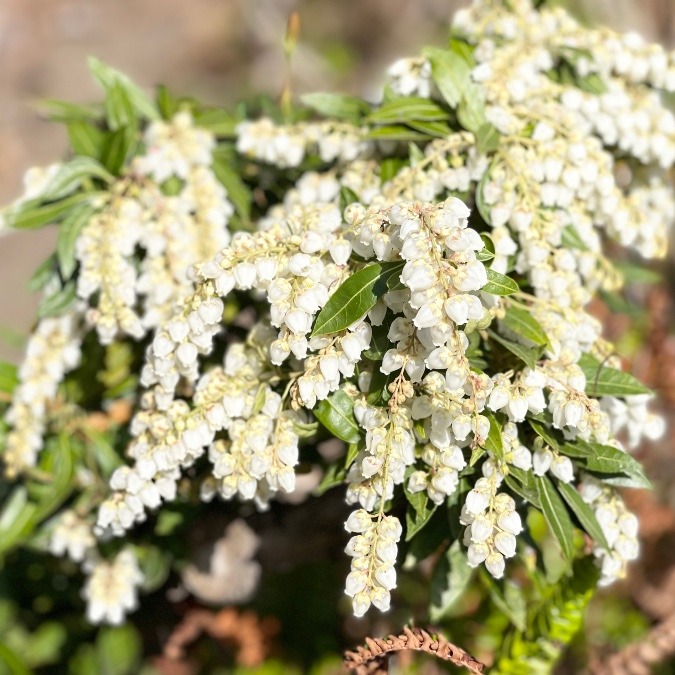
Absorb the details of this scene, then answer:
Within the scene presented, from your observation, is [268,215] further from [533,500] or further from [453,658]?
[453,658]

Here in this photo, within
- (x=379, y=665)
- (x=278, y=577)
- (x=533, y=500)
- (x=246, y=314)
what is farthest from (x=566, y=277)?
(x=278, y=577)

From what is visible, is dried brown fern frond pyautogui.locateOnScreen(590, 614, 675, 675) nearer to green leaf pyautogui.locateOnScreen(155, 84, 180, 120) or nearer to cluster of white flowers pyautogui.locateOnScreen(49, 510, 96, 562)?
cluster of white flowers pyautogui.locateOnScreen(49, 510, 96, 562)

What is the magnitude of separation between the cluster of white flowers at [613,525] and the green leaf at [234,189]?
0.94 meters

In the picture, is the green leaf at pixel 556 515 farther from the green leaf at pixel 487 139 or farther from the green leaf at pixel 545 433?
the green leaf at pixel 487 139

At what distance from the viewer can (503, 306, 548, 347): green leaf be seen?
4.35 feet

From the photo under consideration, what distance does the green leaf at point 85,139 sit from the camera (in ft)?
6.23

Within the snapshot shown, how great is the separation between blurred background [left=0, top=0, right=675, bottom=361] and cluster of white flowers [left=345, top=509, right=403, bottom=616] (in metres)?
3.84

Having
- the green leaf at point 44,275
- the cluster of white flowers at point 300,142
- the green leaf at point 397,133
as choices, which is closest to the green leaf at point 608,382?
the green leaf at point 397,133

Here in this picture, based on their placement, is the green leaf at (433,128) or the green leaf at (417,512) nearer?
the green leaf at (417,512)

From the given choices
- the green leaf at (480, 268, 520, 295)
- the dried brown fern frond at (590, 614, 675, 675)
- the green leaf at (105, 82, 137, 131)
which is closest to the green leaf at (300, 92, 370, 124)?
the green leaf at (105, 82, 137, 131)

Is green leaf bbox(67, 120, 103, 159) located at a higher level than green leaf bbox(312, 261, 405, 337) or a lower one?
higher

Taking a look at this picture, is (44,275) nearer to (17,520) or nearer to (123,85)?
(123,85)

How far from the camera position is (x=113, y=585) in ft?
6.51

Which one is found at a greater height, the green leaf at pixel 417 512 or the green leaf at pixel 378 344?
the green leaf at pixel 378 344
